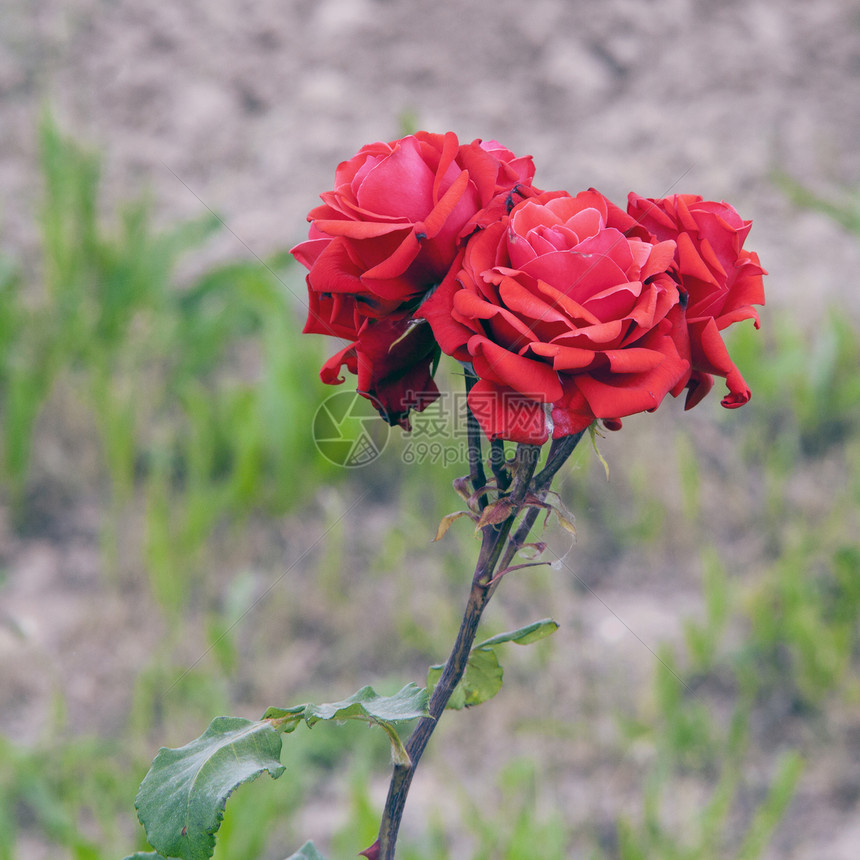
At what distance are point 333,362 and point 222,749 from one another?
20 cm

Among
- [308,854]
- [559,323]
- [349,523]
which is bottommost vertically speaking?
[308,854]

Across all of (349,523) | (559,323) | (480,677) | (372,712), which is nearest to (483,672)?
(480,677)

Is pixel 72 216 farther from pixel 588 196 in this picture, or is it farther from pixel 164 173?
pixel 588 196

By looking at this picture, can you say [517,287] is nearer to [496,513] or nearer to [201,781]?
[496,513]

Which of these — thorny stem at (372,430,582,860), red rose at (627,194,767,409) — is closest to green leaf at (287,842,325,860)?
thorny stem at (372,430,582,860)

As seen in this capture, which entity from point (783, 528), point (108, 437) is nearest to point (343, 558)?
point (108, 437)

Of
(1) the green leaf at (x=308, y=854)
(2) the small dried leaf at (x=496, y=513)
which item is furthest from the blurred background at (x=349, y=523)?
(2) the small dried leaf at (x=496, y=513)

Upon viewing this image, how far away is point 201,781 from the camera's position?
422mm

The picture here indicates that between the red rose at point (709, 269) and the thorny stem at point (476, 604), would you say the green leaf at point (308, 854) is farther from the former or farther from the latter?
the red rose at point (709, 269)

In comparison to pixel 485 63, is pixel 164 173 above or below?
below

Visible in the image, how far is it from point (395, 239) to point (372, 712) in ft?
0.73

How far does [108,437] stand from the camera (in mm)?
1510

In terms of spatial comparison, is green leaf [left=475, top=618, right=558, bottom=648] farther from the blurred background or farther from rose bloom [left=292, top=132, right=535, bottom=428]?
the blurred background

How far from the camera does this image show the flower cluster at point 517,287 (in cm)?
38
